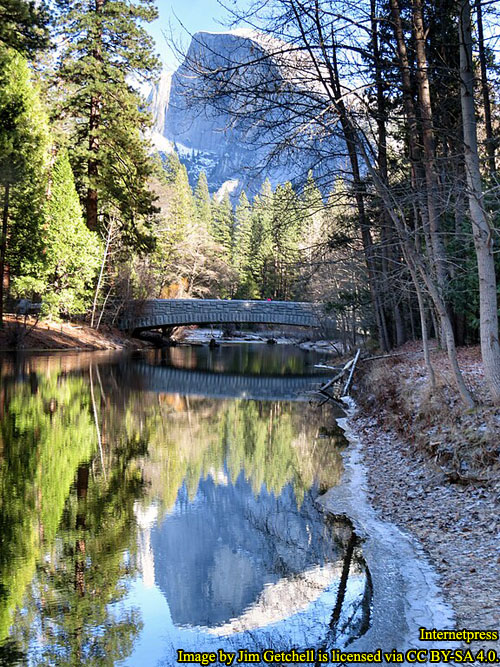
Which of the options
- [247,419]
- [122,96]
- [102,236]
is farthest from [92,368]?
[122,96]

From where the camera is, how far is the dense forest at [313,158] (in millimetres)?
7781

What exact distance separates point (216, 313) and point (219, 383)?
16.2 m

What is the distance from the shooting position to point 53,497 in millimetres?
7395

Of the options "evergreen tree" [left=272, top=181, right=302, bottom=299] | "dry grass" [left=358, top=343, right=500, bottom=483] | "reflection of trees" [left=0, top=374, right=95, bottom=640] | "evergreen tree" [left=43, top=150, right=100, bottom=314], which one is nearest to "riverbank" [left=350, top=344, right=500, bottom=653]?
"dry grass" [left=358, top=343, right=500, bottom=483]

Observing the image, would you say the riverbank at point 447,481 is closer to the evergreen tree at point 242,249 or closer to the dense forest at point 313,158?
the dense forest at point 313,158

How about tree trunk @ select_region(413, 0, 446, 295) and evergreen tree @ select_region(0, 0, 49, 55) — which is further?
evergreen tree @ select_region(0, 0, 49, 55)

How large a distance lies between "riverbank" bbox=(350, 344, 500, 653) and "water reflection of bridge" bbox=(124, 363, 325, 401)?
7.24 metres

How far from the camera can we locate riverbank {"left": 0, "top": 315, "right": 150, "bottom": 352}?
26.0 metres

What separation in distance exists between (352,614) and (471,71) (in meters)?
6.15

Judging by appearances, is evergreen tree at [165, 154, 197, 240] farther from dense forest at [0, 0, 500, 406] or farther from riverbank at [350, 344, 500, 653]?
riverbank at [350, 344, 500, 653]

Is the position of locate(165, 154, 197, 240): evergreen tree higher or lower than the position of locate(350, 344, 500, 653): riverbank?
higher

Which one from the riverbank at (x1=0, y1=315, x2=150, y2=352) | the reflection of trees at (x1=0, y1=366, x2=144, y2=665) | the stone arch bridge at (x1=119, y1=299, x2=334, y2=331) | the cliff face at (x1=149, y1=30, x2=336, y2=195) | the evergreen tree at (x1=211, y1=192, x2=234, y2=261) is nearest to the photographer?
the reflection of trees at (x1=0, y1=366, x2=144, y2=665)

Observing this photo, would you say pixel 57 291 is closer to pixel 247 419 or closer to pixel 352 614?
pixel 247 419

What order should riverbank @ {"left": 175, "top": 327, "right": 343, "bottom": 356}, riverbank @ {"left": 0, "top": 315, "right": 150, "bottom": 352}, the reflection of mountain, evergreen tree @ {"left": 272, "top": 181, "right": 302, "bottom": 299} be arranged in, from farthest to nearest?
1. riverbank @ {"left": 175, "top": 327, "right": 343, "bottom": 356}
2. riverbank @ {"left": 0, "top": 315, "right": 150, "bottom": 352}
3. evergreen tree @ {"left": 272, "top": 181, "right": 302, "bottom": 299}
4. the reflection of mountain
